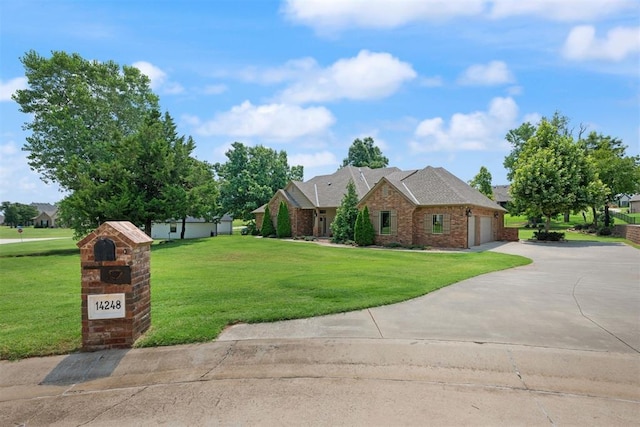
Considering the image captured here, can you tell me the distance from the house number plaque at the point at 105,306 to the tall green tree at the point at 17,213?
106 m

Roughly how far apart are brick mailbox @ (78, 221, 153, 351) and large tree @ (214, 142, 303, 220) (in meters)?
35.1

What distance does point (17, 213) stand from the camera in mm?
86312

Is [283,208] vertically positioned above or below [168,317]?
above

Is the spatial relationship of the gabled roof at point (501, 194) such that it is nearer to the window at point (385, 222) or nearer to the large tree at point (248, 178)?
the large tree at point (248, 178)

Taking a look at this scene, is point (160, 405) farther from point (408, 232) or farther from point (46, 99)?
point (46, 99)

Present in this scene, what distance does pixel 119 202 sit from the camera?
24141 mm

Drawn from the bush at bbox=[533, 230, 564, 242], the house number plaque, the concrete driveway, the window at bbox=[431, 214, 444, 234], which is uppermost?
the window at bbox=[431, 214, 444, 234]

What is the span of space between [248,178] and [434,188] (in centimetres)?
2224

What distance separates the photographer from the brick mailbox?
498cm

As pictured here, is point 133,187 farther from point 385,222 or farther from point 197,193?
point 385,222

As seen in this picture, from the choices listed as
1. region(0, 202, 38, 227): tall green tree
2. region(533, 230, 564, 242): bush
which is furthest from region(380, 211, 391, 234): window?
region(0, 202, 38, 227): tall green tree

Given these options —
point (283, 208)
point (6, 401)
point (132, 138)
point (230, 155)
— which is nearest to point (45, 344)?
point (6, 401)

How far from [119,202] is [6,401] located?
74.9 feet

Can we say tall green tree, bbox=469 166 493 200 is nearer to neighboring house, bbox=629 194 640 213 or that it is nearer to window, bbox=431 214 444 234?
window, bbox=431 214 444 234
